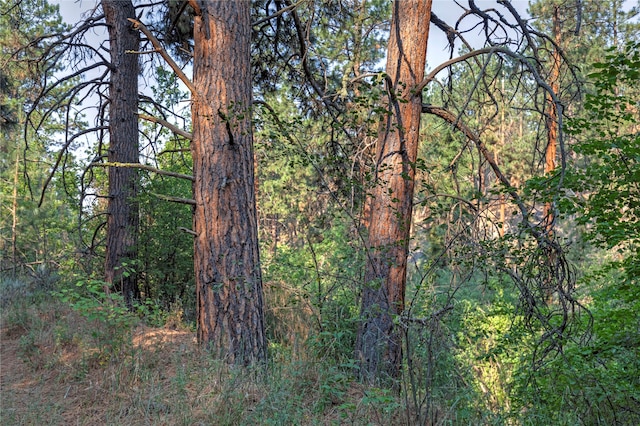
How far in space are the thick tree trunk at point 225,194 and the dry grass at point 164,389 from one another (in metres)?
0.40

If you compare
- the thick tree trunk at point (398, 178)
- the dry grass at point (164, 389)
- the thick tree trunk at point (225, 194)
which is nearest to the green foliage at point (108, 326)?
the dry grass at point (164, 389)

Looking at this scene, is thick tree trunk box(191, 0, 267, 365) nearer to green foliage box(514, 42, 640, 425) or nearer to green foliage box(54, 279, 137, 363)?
green foliage box(54, 279, 137, 363)

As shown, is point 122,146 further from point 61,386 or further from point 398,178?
point 398,178

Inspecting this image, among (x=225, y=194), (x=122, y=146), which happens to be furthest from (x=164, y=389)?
(x=122, y=146)

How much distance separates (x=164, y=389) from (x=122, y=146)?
5.44 meters

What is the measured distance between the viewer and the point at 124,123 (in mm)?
8477

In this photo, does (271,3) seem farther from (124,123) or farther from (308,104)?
(124,123)

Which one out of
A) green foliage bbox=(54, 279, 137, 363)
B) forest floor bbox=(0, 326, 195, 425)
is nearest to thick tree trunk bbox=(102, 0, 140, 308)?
forest floor bbox=(0, 326, 195, 425)

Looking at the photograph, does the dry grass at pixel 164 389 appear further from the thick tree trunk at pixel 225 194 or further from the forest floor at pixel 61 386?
the thick tree trunk at pixel 225 194

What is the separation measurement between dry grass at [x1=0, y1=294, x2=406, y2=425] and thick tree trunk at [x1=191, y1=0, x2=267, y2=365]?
1.30 feet

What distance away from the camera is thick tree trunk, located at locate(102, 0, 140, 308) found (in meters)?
→ 8.34

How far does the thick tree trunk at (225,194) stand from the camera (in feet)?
16.3

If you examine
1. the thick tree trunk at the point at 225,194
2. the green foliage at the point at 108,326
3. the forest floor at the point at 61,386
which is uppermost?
the thick tree trunk at the point at 225,194

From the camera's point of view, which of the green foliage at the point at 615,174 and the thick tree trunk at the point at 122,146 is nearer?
the green foliage at the point at 615,174
